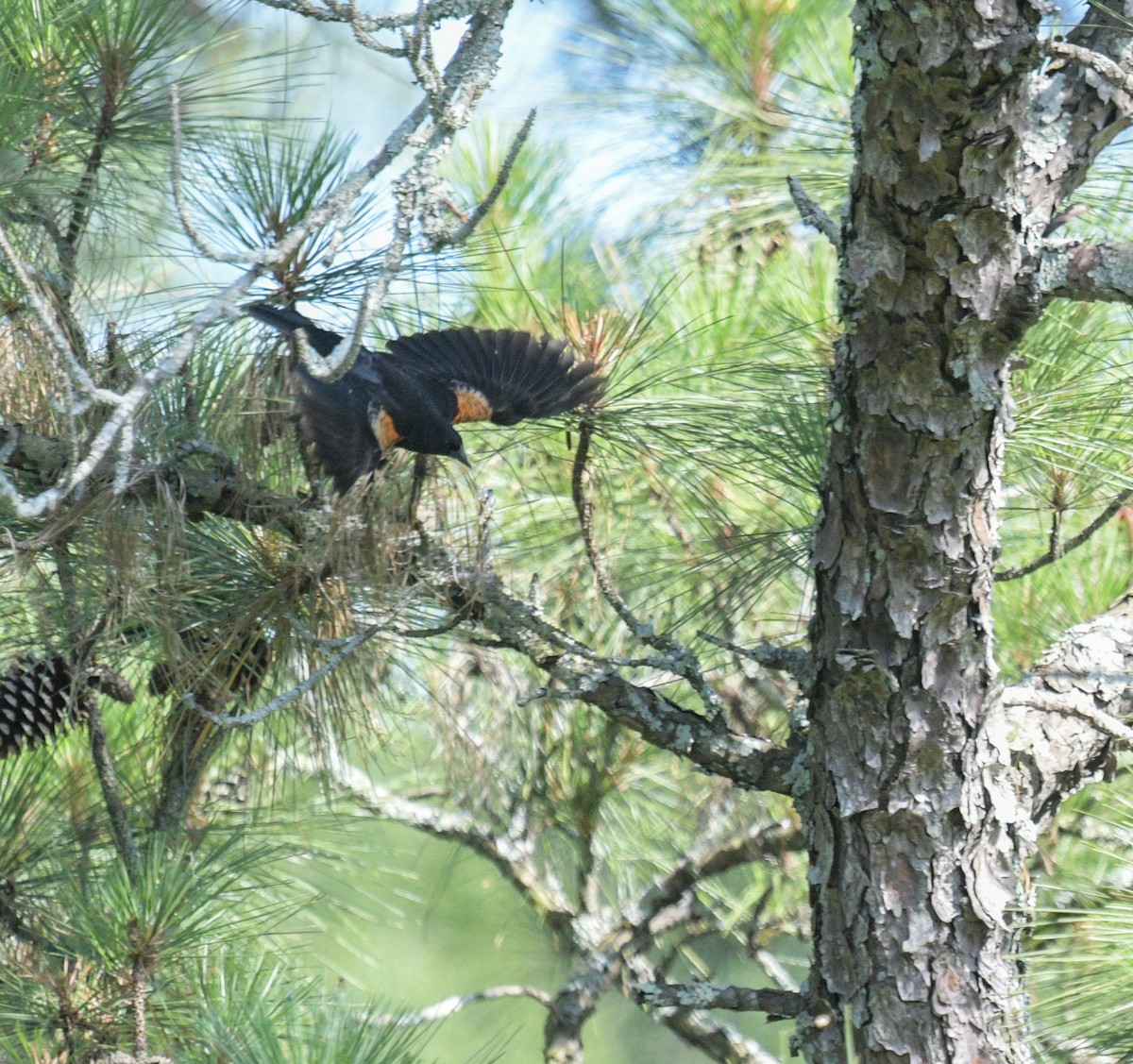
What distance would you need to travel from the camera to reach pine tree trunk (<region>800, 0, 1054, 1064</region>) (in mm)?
747

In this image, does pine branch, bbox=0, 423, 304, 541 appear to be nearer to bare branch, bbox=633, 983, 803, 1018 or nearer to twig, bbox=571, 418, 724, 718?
twig, bbox=571, 418, 724, 718

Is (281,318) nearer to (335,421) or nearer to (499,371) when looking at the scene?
(335,421)

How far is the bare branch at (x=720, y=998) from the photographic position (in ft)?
2.93

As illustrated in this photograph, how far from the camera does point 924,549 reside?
2.68ft

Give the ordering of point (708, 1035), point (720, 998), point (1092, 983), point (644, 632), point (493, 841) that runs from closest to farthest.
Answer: point (1092, 983), point (720, 998), point (644, 632), point (708, 1035), point (493, 841)

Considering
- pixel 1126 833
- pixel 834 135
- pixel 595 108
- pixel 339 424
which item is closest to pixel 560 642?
pixel 339 424

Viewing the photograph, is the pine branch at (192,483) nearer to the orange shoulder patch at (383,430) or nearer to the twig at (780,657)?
the orange shoulder patch at (383,430)

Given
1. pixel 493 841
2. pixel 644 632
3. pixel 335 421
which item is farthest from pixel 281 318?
pixel 493 841

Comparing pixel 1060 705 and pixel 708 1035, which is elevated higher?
pixel 1060 705

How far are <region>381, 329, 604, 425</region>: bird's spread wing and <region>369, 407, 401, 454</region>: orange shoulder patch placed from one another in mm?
128

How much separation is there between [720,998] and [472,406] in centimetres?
55

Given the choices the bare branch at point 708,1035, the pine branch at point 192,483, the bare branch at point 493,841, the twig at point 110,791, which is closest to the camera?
the pine branch at point 192,483

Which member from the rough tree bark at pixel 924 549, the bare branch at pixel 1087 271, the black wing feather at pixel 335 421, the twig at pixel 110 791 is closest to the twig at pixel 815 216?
the rough tree bark at pixel 924 549

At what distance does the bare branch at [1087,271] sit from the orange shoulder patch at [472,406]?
545mm
